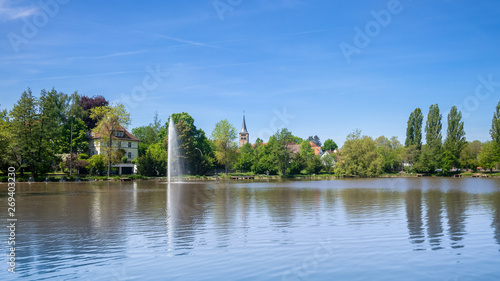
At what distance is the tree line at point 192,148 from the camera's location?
5828 centimetres

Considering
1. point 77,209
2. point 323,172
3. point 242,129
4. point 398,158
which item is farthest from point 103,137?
point 242,129

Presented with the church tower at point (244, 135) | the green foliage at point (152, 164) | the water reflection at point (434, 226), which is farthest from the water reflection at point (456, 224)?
the church tower at point (244, 135)

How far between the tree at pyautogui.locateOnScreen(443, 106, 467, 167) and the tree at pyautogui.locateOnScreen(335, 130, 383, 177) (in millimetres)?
23934

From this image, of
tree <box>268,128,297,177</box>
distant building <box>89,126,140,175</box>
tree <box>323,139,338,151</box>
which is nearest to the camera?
distant building <box>89,126,140,175</box>

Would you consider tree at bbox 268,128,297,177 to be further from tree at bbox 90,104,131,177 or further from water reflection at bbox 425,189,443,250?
water reflection at bbox 425,189,443,250

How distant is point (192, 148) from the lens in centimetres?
7919

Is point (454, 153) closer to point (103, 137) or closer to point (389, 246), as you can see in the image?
point (103, 137)

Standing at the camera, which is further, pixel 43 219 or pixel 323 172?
pixel 323 172

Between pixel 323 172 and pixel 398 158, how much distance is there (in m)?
24.0

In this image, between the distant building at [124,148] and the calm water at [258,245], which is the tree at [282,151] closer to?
the distant building at [124,148]

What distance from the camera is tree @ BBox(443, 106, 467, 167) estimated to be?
98.0 meters

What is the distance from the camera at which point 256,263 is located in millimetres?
10055

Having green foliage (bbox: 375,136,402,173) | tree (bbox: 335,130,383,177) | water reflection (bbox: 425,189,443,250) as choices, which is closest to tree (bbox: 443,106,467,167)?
green foliage (bbox: 375,136,402,173)

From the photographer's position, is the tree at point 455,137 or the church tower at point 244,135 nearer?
the tree at point 455,137
